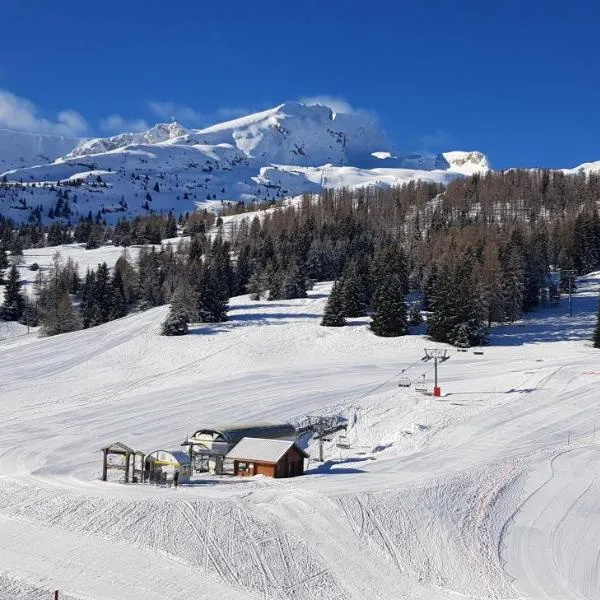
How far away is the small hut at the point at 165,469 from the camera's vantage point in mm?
30500

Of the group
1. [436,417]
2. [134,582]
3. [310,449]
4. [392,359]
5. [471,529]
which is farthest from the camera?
[392,359]

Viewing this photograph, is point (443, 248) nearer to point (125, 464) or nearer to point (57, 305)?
point (57, 305)

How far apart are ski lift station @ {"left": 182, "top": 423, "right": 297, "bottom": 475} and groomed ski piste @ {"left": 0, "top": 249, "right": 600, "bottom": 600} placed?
268 cm

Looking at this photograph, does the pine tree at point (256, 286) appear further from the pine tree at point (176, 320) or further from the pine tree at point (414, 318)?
the pine tree at point (414, 318)

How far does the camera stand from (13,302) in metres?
93.8

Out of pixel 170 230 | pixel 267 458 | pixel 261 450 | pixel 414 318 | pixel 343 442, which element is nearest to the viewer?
pixel 267 458

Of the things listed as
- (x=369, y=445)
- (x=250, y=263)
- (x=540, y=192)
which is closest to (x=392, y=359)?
(x=369, y=445)

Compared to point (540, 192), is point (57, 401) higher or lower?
lower

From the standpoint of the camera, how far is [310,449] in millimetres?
39188

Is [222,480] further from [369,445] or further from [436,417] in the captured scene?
[436,417]

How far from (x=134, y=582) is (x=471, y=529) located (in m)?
12.9

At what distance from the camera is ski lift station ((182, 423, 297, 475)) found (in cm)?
3494

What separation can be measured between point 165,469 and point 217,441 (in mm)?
4815

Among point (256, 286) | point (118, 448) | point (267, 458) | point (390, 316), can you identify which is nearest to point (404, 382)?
point (390, 316)
